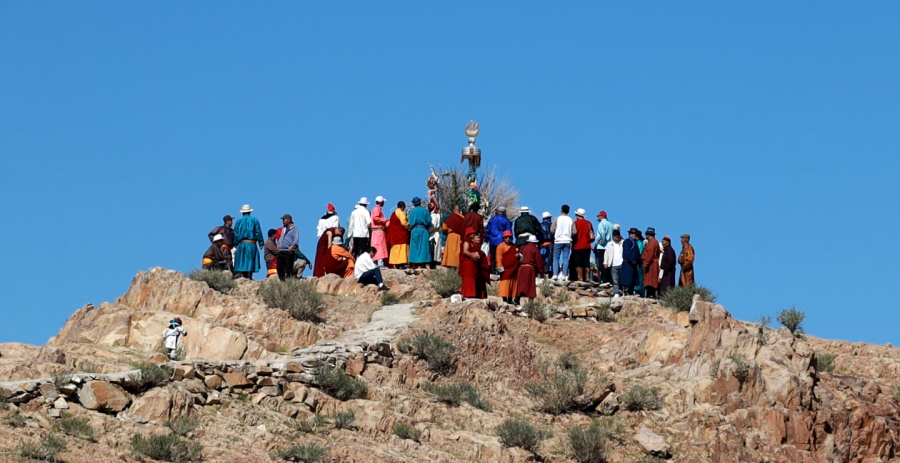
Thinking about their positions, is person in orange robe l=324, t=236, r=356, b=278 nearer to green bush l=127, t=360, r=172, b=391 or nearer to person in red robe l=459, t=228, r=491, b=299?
person in red robe l=459, t=228, r=491, b=299

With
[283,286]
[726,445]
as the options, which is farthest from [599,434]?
[283,286]

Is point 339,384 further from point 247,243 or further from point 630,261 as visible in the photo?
point 630,261

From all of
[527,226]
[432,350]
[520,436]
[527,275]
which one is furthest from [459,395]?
[527,226]

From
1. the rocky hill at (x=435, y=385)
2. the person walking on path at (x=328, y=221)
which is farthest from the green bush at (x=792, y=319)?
the person walking on path at (x=328, y=221)

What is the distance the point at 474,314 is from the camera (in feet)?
71.3

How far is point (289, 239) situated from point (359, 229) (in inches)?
→ 73.1

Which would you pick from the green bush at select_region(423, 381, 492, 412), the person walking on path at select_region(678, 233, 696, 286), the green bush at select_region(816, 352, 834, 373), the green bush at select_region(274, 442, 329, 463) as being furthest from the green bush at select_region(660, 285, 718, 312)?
the green bush at select_region(274, 442, 329, 463)

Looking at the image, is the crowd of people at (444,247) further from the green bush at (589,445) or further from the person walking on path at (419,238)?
the green bush at (589,445)

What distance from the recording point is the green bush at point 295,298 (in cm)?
2212

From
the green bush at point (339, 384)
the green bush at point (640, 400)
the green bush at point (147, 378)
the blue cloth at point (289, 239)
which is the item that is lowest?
the green bush at point (147, 378)

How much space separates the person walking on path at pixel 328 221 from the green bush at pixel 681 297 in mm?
6819

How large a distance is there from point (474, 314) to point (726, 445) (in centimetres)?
526

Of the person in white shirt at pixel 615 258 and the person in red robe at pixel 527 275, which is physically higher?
the person in white shirt at pixel 615 258

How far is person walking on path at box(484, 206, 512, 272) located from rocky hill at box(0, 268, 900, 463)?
4.47 metres
